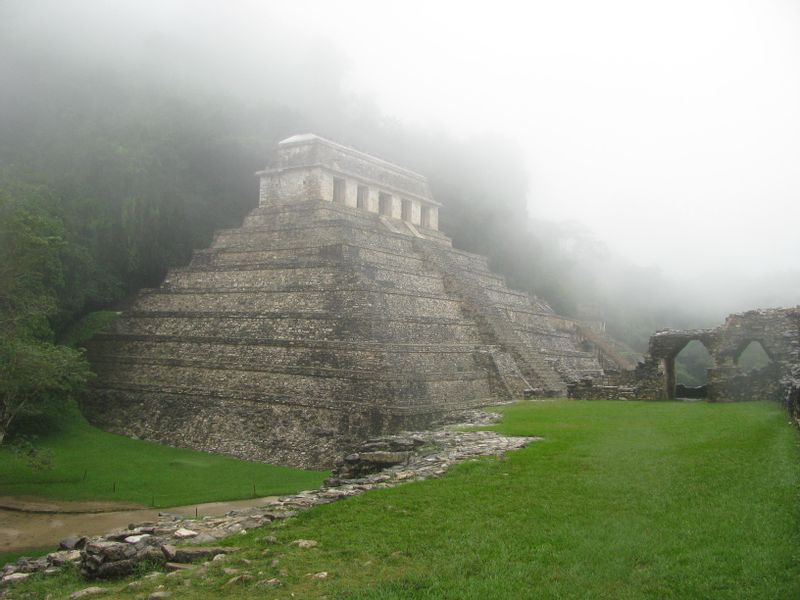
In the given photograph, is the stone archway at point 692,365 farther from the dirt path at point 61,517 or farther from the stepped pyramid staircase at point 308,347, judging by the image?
the dirt path at point 61,517

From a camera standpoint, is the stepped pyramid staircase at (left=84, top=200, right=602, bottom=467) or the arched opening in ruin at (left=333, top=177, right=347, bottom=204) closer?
the stepped pyramid staircase at (left=84, top=200, right=602, bottom=467)

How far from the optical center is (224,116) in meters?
33.3

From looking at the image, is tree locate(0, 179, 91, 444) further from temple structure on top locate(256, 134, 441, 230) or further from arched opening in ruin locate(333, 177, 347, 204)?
arched opening in ruin locate(333, 177, 347, 204)

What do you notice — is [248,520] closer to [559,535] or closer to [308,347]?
[559,535]

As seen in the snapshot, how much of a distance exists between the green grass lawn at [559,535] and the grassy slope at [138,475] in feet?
20.9

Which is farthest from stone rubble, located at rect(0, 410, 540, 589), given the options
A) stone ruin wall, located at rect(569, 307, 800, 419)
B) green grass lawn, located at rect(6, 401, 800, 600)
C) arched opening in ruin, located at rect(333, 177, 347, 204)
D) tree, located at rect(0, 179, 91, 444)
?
arched opening in ruin, located at rect(333, 177, 347, 204)

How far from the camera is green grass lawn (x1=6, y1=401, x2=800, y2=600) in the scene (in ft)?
17.8

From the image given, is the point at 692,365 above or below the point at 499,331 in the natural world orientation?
below

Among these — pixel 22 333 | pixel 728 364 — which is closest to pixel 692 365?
pixel 728 364

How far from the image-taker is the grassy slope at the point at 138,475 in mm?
14016

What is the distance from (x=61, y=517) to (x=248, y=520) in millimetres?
6510

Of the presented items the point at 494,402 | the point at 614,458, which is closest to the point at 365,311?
the point at 494,402

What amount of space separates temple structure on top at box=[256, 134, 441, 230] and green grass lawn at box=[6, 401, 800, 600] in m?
19.2

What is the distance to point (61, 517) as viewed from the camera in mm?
12750
